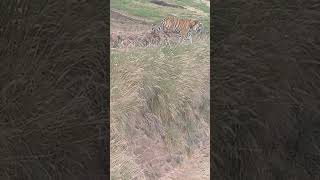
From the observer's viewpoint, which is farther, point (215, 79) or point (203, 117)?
point (203, 117)

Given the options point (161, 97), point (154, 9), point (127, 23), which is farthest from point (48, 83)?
point (154, 9)

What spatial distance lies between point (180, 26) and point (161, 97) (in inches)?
19.3

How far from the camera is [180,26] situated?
2.84m

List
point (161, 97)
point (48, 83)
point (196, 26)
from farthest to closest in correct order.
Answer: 1. point (196, 26)
2. point (161, 97)
3. point (48, 83)

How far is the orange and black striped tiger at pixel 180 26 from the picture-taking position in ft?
9.10

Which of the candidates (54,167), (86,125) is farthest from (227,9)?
(54,167)

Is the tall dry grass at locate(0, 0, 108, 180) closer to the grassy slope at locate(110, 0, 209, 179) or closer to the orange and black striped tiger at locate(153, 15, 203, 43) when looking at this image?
the grassy slope at locate(110, 0, 209, 179)

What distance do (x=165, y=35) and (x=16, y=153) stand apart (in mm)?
1904

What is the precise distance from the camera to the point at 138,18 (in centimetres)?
279

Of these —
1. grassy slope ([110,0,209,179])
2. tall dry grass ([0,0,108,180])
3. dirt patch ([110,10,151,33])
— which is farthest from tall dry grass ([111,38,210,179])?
tall dry grass ([0,0,108,180])

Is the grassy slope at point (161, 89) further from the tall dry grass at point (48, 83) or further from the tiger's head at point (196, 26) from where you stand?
the tall dry grass at point (48, 83)

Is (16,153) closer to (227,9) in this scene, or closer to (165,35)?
(227,9)

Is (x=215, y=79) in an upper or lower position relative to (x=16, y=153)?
upper

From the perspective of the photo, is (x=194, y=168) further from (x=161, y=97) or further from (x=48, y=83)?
(x=48, y=83)
